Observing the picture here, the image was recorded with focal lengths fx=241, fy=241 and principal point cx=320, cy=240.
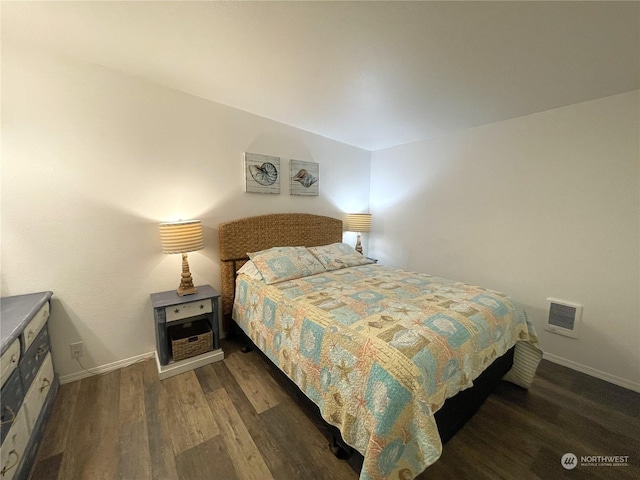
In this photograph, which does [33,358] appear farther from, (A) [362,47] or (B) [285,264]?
(A) [362,47]

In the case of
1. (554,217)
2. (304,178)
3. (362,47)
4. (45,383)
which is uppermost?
(362,47)

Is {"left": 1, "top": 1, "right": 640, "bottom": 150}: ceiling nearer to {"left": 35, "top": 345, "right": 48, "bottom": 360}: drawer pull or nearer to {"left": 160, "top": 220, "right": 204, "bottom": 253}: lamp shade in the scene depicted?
{"left": 160, "top": 220, "right": 204, "bottom": 253}: lamp shade

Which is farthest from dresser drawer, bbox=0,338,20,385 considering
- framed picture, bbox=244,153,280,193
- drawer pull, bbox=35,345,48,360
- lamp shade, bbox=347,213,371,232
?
lamp shade, bbox=347,213,371,232

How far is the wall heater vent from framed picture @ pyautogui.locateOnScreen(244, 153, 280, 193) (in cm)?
303

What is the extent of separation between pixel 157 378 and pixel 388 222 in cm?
326

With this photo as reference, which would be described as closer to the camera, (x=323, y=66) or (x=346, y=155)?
(x=323, y=66)

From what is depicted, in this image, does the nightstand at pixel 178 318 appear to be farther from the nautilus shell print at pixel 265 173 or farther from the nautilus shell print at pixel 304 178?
the nautilus shell print at pixel 304 178

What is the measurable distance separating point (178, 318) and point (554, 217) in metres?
3.47

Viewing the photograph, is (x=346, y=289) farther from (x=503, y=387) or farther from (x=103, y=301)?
(x=103, y=301)

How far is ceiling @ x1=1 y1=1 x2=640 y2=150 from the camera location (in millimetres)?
1281

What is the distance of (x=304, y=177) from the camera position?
3.09m

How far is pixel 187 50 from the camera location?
1640 millimetres

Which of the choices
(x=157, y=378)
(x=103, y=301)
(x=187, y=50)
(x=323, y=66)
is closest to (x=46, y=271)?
(x=103, y=301)

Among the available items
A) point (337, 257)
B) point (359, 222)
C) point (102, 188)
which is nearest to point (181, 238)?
point (102, 188)
